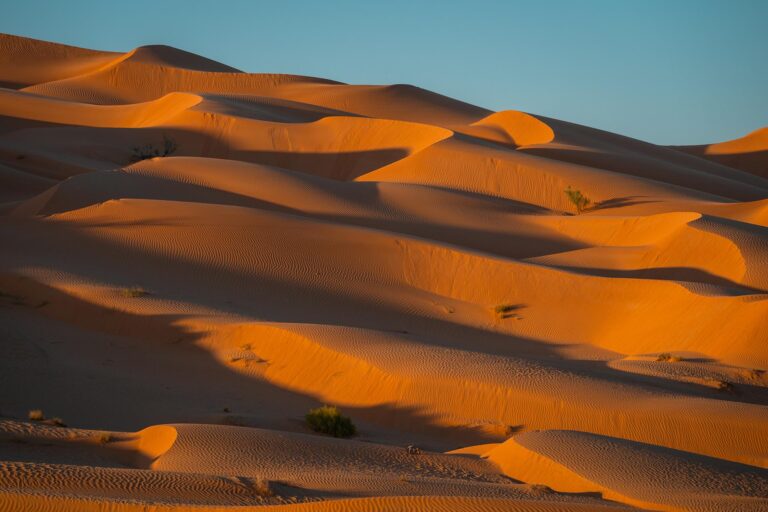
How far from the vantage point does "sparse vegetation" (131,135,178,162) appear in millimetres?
37031

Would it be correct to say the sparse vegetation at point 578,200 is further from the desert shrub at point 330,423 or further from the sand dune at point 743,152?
the sand dune at point 743,152

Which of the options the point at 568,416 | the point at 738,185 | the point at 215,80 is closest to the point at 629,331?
the point at 568,416

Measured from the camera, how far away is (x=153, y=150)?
124 ft

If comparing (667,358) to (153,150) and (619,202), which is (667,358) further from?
(153,150)

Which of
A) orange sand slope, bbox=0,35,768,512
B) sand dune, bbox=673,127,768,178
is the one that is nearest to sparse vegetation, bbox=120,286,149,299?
orange sand slope, bbox=0,35,768,512

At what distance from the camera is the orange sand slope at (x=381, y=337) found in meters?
8.80

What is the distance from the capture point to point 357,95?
174 feet

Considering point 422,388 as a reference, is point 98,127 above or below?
above

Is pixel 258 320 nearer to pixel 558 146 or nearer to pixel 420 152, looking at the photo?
pixel 420 152

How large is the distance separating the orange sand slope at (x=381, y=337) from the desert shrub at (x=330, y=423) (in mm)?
242

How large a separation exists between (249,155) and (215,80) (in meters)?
18.8

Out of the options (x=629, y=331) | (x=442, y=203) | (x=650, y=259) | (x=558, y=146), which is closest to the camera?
(x=629, y=331)

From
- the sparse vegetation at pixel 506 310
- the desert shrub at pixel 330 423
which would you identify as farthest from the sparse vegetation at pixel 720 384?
the desert shrub at pixel 330 423

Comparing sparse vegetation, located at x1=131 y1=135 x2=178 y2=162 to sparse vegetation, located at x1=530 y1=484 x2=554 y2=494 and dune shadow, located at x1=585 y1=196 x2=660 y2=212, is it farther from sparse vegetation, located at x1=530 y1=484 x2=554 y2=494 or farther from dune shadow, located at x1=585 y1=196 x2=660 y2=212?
sparse vegetation, located at x1=530 y1=484 x2=554 y2=494
